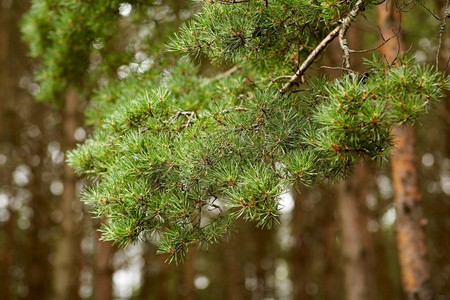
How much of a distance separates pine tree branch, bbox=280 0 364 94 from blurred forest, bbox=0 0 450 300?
1.73 meters

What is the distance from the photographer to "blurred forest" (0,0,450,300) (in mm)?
5207

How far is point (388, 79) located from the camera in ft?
5.18

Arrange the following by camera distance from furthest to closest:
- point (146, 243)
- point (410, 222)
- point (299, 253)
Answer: point (299, 253)
point (146, 243)
point (410, 222)

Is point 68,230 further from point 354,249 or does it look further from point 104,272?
point 354,249

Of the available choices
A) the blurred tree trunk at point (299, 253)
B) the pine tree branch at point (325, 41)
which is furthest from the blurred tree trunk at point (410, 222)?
the blurred tree trunk at point (299, 253)

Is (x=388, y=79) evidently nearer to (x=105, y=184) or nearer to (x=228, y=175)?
(x=228, y=175)

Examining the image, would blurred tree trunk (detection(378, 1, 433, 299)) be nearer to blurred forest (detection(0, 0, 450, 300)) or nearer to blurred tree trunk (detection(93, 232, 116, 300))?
blurred forest (detection(0, 0, 450, 300))

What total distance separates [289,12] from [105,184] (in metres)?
1.03

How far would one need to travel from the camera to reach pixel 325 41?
6.24 ft

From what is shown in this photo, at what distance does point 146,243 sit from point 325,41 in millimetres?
8219

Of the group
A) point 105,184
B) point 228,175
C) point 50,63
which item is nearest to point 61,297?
point 50,63

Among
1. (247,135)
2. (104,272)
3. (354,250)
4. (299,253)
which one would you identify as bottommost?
(299,253)

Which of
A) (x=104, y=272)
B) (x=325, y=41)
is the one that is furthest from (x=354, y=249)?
(x=325, y=41)

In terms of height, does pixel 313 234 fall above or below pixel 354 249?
below
